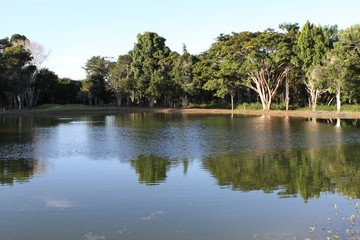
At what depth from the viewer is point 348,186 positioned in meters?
14.5

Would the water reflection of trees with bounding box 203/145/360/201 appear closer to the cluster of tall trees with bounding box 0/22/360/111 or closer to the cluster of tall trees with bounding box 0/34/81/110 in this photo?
the cluster of tall trees with bounding box 0/22/360/111

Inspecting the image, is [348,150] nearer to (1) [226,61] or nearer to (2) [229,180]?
(2) [229,180]

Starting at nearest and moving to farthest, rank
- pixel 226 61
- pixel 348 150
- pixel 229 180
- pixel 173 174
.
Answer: pixel 229 180
pixel 173 174
pixel 348 150
pixel 226 61

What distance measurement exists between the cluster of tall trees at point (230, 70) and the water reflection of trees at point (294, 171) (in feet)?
101

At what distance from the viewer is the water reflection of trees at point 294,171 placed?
14.5 m

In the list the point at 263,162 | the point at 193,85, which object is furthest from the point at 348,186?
the point at 193,85

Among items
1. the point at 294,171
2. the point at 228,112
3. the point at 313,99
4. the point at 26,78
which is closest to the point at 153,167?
the point at 294,171

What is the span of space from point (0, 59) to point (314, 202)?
215 feet

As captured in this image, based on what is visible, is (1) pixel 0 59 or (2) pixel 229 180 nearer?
(2) pixel 229 180

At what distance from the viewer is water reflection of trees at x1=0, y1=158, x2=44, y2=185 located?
16625mm

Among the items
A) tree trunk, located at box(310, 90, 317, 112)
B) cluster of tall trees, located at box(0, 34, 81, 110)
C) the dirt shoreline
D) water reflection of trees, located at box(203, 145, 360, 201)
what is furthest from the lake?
cluster of tall trees, located at box(0, 34, 81, 110)

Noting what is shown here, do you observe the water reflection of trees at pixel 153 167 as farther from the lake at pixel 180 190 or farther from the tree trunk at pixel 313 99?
the tree trunk at pixel 313 99

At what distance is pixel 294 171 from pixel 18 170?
1227cm

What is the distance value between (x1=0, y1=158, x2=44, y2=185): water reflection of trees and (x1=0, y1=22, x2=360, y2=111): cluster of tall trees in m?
39.7
